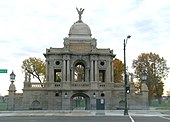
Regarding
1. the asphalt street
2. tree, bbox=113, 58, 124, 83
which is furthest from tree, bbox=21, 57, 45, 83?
the asphalt street

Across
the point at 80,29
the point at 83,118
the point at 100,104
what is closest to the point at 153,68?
the point at 80,29

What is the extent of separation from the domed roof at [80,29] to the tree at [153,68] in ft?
68.9

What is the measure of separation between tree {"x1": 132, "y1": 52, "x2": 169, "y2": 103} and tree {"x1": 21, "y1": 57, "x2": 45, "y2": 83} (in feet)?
73.5

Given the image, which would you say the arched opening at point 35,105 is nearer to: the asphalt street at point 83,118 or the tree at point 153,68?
the asphalt street at point 83,118

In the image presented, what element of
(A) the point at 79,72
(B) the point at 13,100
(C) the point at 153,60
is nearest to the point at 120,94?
(B) the point at 13,100

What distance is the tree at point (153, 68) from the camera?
287ft

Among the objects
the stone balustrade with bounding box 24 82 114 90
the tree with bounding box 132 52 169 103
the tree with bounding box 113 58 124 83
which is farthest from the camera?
the tree with bounding box 113 58 124 83

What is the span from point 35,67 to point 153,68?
27860mm

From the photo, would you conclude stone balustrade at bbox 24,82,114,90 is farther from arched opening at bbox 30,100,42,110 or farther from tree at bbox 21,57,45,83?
tree at bbox 21,57,45,83

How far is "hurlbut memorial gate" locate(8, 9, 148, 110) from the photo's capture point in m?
65.1

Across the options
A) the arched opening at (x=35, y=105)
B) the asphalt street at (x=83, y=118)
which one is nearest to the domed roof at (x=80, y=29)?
the arched opening at (x=35, y=105)

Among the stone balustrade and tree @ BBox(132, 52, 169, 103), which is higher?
tree @ BBox(132, 52, 169, 103)

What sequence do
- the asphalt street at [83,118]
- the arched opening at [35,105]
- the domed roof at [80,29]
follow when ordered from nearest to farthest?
the asphalt street at [83,118], the arched opening at [35,105], the domed roof at [80,29]

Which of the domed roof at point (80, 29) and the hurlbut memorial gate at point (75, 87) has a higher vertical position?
the domed roof at point (80, 29)
